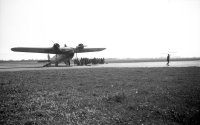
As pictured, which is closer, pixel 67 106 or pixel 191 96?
pixel 67 106

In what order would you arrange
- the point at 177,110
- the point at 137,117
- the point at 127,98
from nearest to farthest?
1. the point at 137,117
2. the point at 177,110
3. the point at 127,98

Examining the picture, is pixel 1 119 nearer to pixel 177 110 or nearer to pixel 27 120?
pixel 27 120

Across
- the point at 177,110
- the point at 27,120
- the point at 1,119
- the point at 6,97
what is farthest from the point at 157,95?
the point at 6,97

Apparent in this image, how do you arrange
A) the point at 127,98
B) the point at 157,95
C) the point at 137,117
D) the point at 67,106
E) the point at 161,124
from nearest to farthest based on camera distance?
the point at 161,124, the point at 137,117, the point at 67,106, the point at 127,98, the point at 157,95

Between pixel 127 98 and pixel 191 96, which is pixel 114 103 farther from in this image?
pixel 191 96

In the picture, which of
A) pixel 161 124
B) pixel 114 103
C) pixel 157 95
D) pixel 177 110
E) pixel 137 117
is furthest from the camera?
pixel 157 95

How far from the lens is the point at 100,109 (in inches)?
297

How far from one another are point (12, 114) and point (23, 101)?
204 cm

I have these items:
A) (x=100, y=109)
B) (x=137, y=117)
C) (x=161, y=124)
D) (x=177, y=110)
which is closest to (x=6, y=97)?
(x=100, y=109)

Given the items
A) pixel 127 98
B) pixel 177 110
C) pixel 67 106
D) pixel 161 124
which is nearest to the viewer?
pixel 161 124

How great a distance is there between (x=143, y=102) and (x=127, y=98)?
983mm

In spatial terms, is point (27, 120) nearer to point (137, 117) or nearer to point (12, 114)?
point (12, 114)

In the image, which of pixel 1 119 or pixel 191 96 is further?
pixel 191 96

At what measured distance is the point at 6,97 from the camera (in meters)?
9.45
